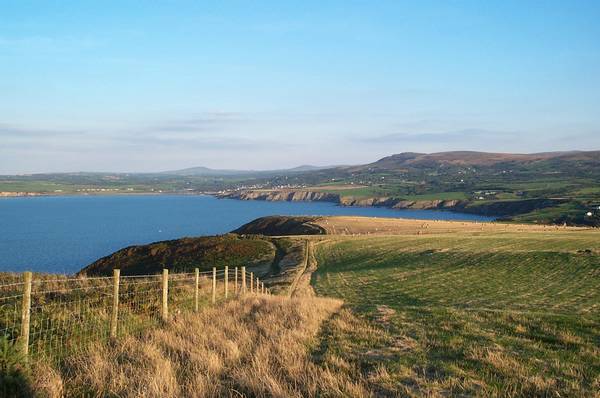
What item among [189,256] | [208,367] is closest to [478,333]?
[208,367]

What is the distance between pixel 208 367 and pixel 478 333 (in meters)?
6.67

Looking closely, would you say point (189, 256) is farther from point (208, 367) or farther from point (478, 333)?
point (208, 367)

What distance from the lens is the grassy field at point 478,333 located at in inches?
296

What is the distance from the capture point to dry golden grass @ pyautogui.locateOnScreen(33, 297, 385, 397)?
6.63 metres

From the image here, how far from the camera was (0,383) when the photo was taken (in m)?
6.41

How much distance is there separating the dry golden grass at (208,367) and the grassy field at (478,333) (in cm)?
76

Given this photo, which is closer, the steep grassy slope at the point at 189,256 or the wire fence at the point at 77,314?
the wire fence at the point at 77,314

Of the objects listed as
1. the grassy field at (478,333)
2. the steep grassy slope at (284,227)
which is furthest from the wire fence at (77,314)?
the steep grassy slope at (284,227)

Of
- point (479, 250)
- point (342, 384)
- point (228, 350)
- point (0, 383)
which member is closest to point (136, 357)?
point (228, 350)

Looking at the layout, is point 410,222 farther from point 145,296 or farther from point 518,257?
point 145,296

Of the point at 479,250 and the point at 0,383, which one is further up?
the point at 0,383

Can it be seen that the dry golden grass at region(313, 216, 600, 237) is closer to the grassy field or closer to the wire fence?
the grassy field

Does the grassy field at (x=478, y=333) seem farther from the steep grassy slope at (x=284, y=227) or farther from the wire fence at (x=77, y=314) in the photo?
the steep grassy slope at (x=284, y=227)

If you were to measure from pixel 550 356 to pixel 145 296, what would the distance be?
10.3m
